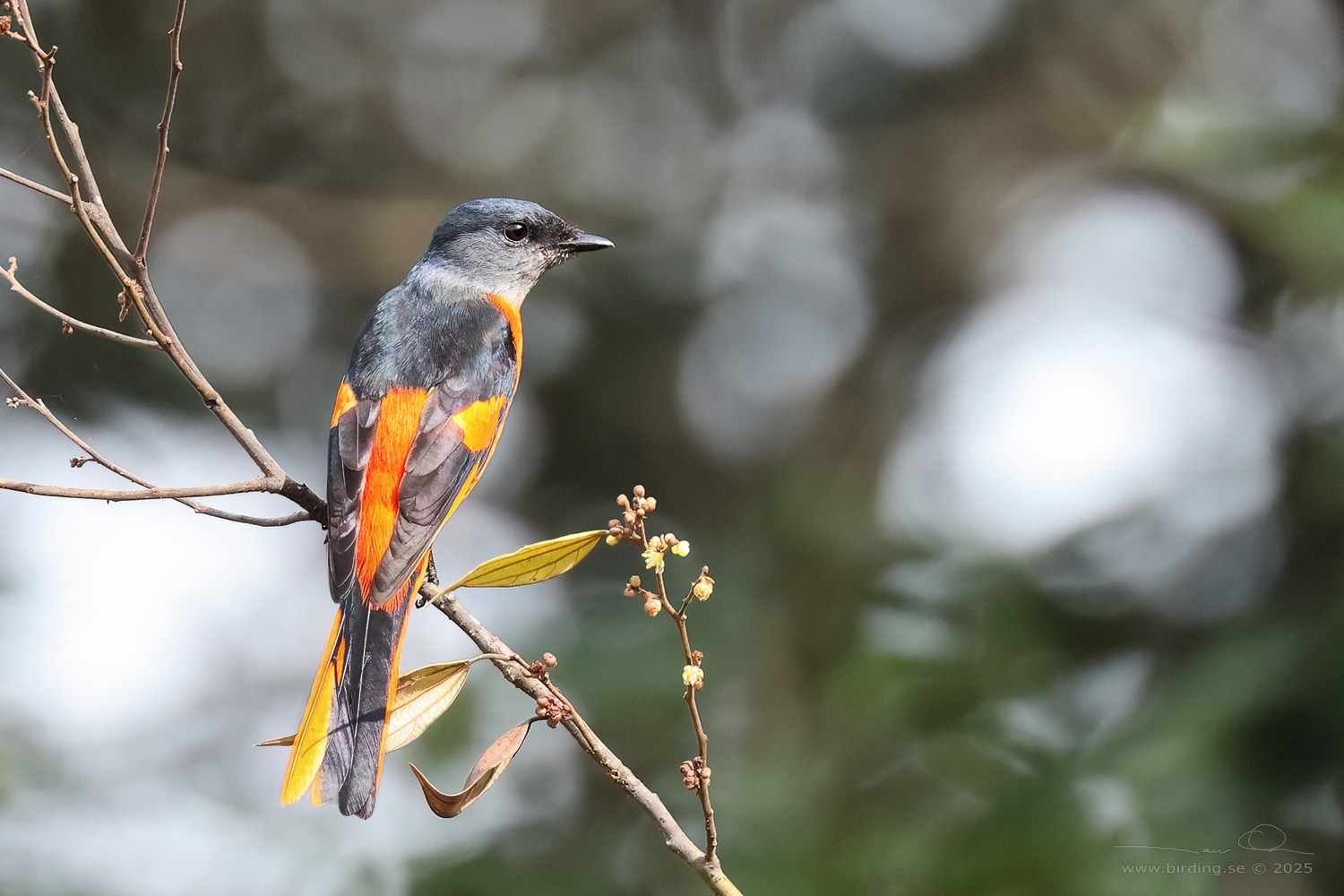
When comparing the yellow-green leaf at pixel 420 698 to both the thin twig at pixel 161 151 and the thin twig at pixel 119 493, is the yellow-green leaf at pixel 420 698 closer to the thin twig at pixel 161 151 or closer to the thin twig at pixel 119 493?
the thin twig at pixel 119 493

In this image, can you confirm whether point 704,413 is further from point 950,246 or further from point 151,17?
point 151,17

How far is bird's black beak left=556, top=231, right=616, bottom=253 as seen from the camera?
414cm

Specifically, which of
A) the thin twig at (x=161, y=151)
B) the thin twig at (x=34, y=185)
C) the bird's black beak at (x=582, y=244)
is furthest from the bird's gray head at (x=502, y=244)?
the thin twig at (x=34, y=185)

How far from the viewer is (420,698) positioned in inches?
83.0

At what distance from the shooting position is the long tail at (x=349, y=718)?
2.16 metres

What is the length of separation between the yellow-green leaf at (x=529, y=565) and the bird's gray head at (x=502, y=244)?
217cm

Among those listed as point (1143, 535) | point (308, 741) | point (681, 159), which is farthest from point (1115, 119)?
point (308, 741)

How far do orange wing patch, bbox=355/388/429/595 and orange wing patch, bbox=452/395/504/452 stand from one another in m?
0.13

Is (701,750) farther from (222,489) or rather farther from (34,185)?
(34,185)

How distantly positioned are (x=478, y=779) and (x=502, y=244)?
103 inches

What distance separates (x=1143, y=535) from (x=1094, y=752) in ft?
5.07
